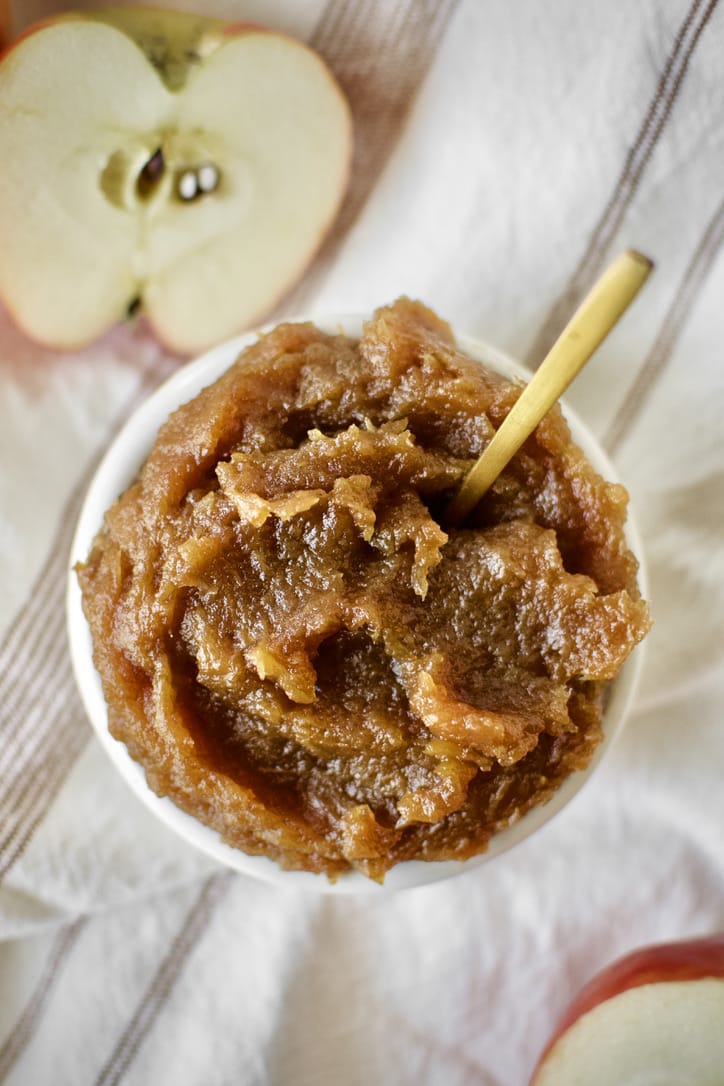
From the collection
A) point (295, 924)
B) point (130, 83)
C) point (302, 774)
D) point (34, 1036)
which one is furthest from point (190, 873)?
point (130, 83)

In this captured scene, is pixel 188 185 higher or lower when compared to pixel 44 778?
higher

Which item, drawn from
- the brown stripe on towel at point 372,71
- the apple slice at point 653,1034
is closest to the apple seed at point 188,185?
the brown stripe on towel at point 372,71

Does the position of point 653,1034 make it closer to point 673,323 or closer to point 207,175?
point 673,323

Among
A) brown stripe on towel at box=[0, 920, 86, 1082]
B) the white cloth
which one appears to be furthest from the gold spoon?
brown stripe on towel at box=[0, 920, 86, 1082]

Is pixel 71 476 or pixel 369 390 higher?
pixel 369 390

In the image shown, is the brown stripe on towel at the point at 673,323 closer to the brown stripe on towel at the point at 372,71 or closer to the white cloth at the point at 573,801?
the white cloth at the point at 573,801

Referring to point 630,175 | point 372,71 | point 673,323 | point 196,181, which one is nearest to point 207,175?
point 196,181

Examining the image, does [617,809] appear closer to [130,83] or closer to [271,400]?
[271,400]
